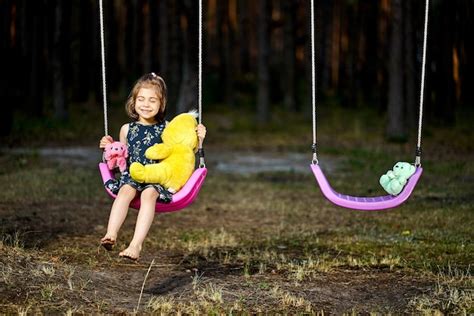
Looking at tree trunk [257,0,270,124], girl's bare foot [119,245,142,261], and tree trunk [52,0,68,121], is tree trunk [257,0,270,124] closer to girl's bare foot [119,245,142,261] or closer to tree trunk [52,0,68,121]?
tree trunk [52,0,68,121]

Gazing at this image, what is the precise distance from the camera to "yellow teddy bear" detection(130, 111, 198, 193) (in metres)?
5.13

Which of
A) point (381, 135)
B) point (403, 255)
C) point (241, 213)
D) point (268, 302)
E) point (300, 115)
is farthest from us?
point (300, 115)

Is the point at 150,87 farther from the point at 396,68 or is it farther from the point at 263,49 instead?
the point at 263,49

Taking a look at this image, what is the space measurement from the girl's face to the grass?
1073mm

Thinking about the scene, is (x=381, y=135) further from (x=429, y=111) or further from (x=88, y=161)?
(x=88, y=161)

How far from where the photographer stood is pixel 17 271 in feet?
16.6

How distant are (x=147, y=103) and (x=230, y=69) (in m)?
23.9

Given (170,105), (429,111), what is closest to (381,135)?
(429,111)

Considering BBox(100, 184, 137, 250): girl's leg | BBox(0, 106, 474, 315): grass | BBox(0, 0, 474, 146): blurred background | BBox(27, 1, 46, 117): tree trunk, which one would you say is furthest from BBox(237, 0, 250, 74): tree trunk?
BBox(100, 184, 137, 250): girl's leg

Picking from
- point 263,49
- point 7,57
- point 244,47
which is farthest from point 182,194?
point 244,47

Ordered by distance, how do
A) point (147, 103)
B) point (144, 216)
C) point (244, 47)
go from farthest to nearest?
point (244, 47) < point (147, 103) < point (144, 216)

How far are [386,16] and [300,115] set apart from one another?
4.43 m

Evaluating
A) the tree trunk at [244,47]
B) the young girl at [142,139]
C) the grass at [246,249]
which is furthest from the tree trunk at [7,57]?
the tree trunk at [244,47]

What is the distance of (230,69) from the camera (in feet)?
95.8
